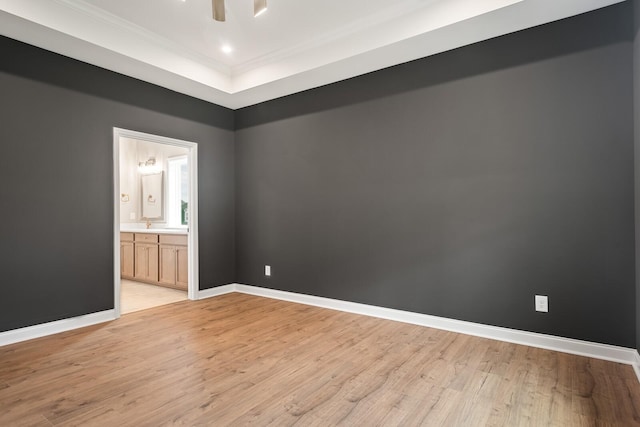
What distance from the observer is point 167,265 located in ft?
16.7

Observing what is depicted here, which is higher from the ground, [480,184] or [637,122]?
[637,122]

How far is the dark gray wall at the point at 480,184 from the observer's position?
2.64m

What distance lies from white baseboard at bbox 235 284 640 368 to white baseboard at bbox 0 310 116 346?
2.05 meters

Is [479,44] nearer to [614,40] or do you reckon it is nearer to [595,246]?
[614,40]

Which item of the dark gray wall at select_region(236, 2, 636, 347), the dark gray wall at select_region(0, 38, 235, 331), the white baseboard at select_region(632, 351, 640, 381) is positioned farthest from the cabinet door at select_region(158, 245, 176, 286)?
the white baseboard at select_region(632, 351, 640, 381)

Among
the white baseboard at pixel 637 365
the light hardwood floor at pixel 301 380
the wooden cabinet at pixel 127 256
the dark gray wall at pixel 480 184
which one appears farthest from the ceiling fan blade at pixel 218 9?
the wooden cabinet at pixel 127 256

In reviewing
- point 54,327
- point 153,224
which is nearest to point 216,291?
point 54,327

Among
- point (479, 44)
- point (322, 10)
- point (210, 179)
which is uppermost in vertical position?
point (322, 10)

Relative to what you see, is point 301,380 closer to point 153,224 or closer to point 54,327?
point 54,327

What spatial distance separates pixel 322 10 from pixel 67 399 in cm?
352

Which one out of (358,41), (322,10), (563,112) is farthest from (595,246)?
(322,10)

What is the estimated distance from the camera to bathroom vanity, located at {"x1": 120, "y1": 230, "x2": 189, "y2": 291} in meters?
4.91

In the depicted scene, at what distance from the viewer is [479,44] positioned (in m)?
3.16

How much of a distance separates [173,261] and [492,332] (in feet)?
13.6
